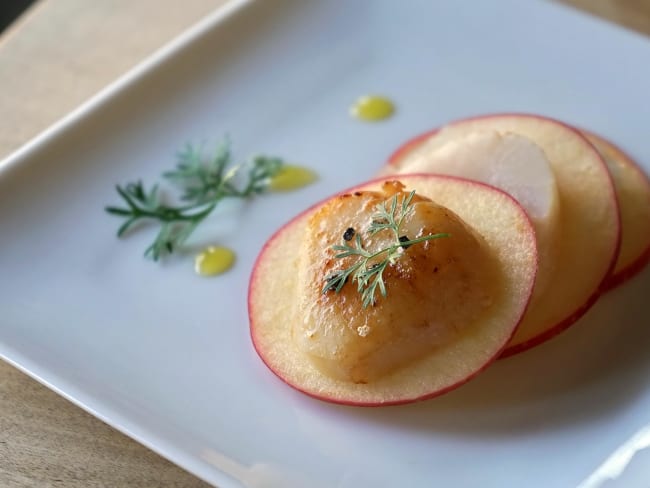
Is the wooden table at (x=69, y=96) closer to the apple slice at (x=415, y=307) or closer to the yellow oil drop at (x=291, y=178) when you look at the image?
the apple slice at (x=415, y=307)

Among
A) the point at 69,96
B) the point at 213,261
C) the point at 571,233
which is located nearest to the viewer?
the point at 571,233

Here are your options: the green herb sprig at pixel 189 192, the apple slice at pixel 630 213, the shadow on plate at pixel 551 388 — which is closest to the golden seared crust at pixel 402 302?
the shadow on plate at pixel 551 388

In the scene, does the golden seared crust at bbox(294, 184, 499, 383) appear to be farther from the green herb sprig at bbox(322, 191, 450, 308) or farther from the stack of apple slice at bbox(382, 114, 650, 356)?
the stack of apple slice at bbox(382, 114, 650, 356)

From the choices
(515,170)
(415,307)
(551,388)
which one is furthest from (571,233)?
(415,307)

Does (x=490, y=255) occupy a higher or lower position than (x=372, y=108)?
lower

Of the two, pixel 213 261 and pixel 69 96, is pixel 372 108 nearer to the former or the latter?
pixel 213 261

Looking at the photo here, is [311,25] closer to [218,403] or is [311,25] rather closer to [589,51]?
[589,51]
